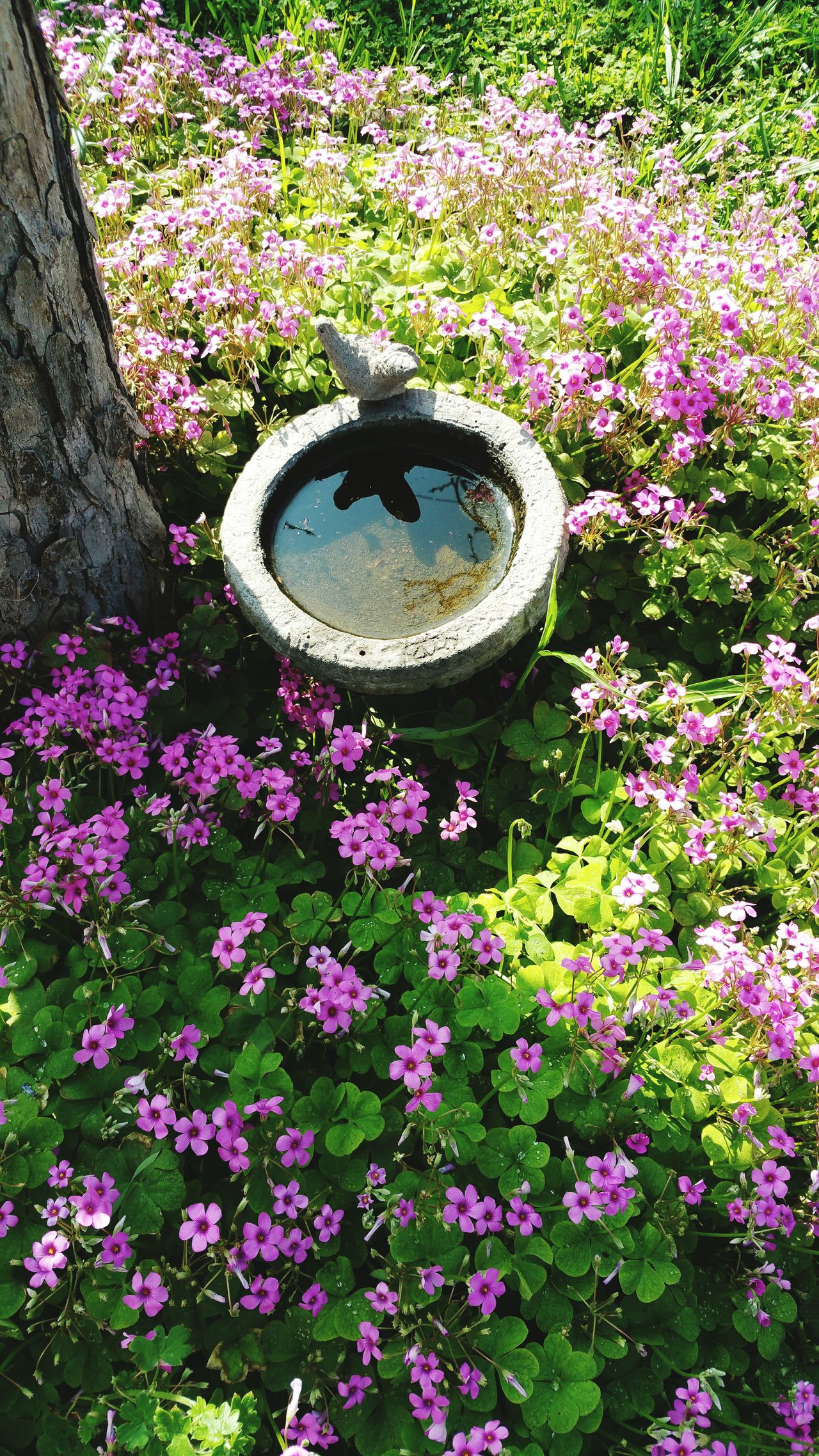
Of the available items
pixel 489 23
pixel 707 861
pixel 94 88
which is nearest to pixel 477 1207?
pixel 707 861

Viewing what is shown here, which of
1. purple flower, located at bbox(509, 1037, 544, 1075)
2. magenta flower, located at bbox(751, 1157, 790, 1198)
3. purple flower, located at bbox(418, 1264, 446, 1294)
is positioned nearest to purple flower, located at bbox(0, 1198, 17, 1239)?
purple flower, located at bbox(418, 1264, 446, 1294)

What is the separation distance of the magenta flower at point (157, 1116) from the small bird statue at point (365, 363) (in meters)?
2.42

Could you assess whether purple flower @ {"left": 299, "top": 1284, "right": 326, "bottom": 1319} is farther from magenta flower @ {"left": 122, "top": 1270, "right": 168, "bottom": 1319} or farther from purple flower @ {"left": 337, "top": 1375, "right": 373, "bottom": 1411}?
magenta flower @ {"left": 122, "top": 1270, "right": 168, "bottom": 1319}

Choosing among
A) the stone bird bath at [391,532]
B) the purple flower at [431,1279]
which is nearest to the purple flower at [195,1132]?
the purple flower at [431,1279]

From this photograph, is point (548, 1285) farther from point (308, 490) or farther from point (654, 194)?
point (654, 194)

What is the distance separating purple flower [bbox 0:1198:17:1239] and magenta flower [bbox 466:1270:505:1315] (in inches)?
41.0

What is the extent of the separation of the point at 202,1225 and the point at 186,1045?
0.40 metres

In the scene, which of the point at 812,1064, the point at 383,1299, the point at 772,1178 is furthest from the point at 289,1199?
the point at 812,1064

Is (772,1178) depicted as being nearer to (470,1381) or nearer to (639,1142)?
(639,1142)

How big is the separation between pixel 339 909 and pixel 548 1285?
1061 mm

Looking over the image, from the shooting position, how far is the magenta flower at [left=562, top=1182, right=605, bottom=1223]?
204 cm

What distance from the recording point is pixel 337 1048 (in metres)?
2.39

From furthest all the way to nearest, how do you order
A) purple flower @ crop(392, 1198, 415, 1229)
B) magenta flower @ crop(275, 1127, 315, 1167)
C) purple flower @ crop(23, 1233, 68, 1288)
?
magenta flower @ crop(275, 1127, 315, 1167) < purple flower @ crop(392, 1198, 415, 1229) < purple flower @ crop(23, 1233, 68, 1288)

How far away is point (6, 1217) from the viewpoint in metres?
2.02
